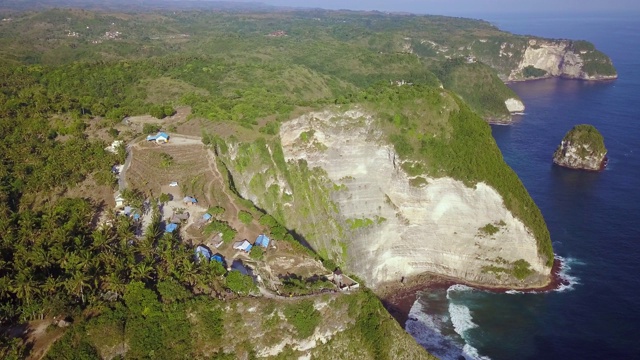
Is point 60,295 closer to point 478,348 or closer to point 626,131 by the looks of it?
point 478,348

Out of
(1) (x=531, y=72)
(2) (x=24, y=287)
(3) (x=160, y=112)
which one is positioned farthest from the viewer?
(1) (x=531, y=72)

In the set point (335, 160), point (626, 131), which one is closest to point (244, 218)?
point (335, 160)

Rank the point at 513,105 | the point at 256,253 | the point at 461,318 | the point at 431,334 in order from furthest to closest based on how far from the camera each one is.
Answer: the point at 513,105 → the point at 461,318 → the point at 431,334 → the point at 256,253

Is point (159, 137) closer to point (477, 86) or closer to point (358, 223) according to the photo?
point (358, 223)

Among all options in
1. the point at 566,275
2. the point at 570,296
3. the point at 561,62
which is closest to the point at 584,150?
the point at 566,275

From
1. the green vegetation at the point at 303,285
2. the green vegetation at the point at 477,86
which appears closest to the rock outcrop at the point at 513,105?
the green vegetation at the point at 477,86

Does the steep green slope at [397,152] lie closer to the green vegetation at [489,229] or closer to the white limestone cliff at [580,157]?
the green vegetation at [489,229]

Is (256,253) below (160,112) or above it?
below
